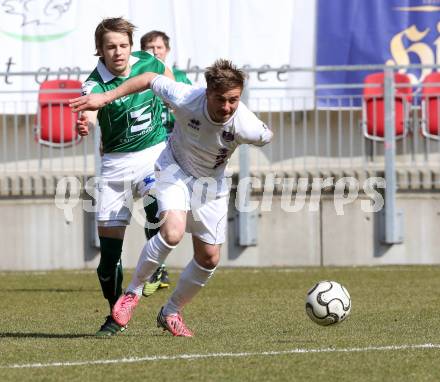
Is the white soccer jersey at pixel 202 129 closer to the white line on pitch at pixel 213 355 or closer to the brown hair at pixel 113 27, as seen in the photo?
the brown hair at pixel 113 27

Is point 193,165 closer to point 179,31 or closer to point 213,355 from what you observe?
point 213,355

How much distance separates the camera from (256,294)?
1140 centimetres

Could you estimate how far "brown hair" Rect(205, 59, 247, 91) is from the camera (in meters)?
7.26

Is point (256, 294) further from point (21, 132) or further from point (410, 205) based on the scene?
point (21, 132)

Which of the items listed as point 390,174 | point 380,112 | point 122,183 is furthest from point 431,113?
point 122,183

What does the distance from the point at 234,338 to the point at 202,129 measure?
132 cm

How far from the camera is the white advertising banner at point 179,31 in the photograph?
1633cm

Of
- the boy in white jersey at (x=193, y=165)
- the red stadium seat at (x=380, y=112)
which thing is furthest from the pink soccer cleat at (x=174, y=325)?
the red stadium seat at (x=380, y=112)

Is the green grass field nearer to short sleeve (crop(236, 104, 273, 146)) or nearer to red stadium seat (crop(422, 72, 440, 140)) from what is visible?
short sleeve (crop(236, 104, 273, 146))

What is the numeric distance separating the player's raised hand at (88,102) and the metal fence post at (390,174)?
7847 mm

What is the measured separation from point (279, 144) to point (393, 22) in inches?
89.6

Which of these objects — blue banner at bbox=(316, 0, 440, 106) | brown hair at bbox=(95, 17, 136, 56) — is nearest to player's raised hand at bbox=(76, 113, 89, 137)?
brown hair at bbox=(95, 17, 136, 56)

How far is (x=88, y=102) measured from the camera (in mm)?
7434

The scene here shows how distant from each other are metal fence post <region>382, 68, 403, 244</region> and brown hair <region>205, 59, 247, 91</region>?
7707mm
